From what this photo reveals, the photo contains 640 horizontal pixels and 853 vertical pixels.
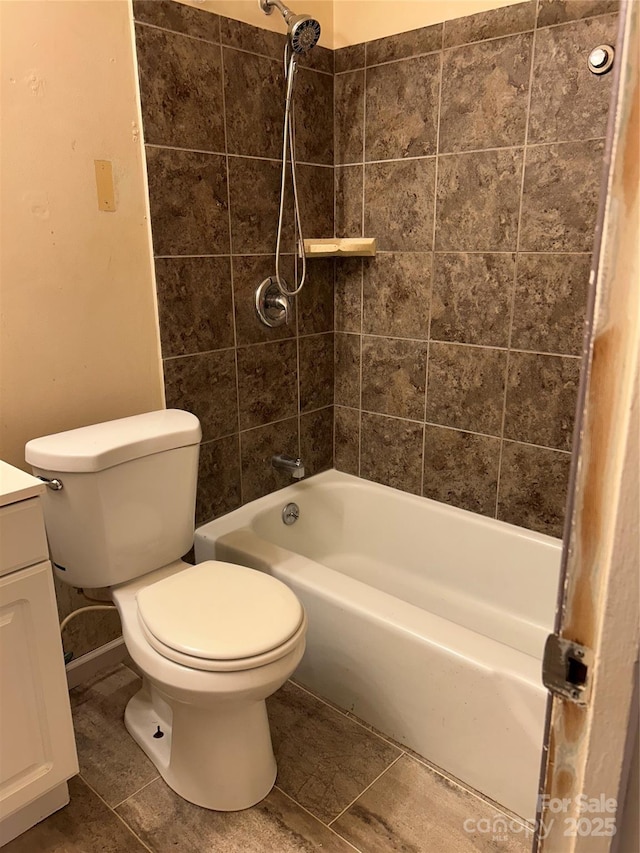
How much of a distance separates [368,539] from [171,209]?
4.43 ft

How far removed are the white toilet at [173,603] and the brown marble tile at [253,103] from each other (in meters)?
0.91

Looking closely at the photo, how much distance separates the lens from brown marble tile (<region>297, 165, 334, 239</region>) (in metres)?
2.21

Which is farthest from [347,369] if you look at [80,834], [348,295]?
[80,834]

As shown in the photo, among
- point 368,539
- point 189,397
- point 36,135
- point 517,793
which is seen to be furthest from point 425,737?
point 36,135

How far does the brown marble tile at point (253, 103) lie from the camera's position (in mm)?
1924

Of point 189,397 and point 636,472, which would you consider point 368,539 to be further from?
point 636,472

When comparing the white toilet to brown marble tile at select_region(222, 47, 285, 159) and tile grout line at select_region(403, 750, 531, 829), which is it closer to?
tile grout line at select_region(403, 750, 531, 829)

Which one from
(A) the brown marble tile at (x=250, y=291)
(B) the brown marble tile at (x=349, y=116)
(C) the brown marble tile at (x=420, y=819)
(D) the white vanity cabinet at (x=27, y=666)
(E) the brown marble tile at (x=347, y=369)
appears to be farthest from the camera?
(E) the brown marble tile at (x=347, y=369)

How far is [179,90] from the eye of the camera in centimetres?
180

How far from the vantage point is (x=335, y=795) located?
1.54 meters

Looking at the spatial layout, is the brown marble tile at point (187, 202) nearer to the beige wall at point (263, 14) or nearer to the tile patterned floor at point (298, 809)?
the beige wall at point (263, 14)

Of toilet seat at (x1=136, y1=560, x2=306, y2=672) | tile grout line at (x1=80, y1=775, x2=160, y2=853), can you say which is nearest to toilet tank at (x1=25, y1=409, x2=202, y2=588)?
toilet seat at (x1=136, y1=560, x2=306, y2=672)

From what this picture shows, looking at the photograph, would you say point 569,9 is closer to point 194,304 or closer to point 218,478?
point 194,304

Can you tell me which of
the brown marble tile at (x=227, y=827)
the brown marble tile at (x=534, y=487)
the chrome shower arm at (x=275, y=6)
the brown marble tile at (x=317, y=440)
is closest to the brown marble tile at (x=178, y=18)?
the chrome shower arm at (x=275, y=6)
